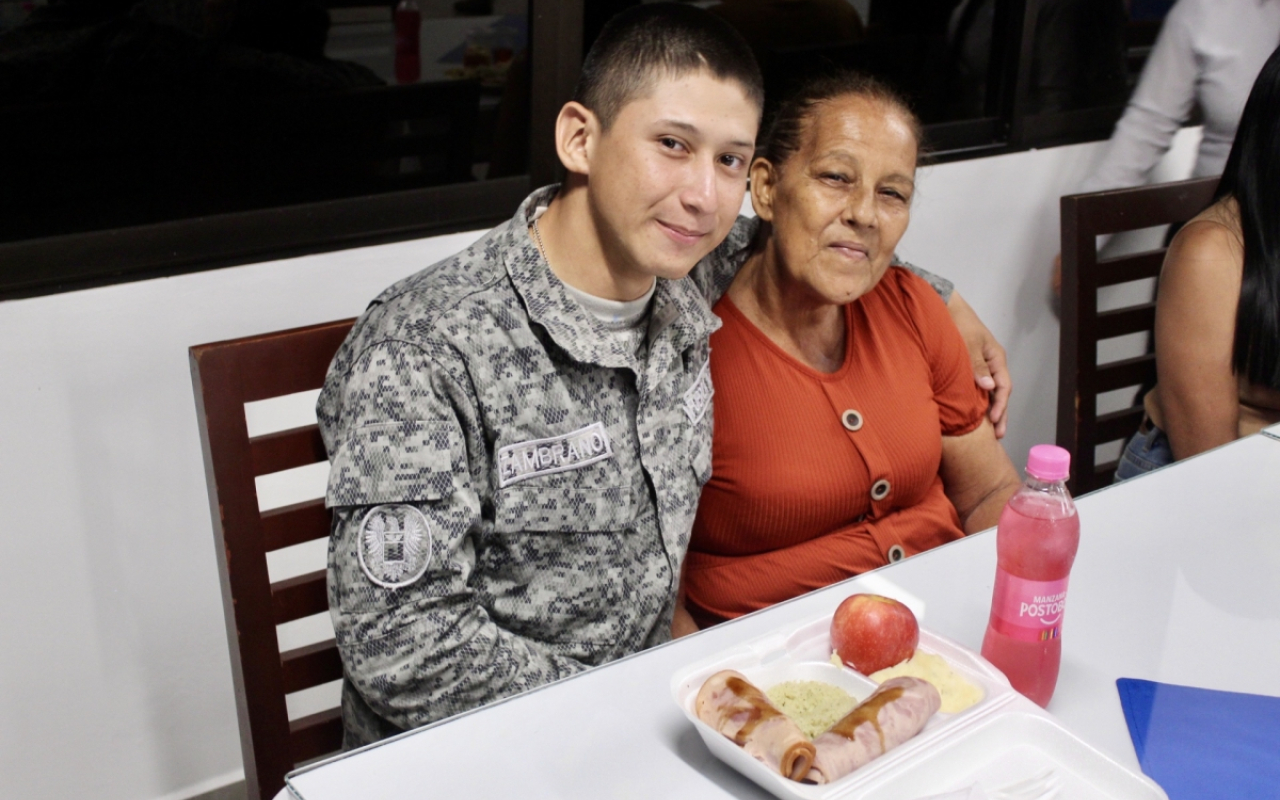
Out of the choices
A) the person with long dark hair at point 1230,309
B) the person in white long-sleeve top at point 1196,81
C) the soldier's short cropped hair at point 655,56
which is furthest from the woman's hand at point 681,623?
the person in white long-sleeve top at point 1196,81

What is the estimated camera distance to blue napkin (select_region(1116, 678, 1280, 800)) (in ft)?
3.26

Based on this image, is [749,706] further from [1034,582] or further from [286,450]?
[286,450]

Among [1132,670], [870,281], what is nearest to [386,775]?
[1132,670]

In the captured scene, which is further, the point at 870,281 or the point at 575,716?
the point at 870,281

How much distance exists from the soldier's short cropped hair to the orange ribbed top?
39cm

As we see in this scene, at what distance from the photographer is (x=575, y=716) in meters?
1.02

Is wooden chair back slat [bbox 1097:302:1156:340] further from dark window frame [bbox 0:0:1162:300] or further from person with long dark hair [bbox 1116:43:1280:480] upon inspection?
dark window frame [bbox 0:0:1162:300]

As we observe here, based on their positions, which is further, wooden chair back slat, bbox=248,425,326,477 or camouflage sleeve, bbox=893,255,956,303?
camouflage sleeve, bbox=893,255,956,303

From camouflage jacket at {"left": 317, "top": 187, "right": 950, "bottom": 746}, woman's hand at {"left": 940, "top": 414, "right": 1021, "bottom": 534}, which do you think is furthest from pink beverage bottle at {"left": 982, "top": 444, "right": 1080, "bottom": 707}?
woman's hand at {"left": 940, "top": 414, "right": 1021, "bottom": 534}

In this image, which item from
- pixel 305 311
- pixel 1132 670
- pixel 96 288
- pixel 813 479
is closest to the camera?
pixel 1132 670

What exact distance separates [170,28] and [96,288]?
1.43ft

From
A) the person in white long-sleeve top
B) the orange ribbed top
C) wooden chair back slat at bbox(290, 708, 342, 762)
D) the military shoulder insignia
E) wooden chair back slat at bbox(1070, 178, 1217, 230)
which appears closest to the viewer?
the military shoulder insignia

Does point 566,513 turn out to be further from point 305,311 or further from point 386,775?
point 305,311

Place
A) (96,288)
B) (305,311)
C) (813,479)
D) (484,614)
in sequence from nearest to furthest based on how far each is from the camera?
(484,614)
(813,479)
(96,288)
(305,311)
